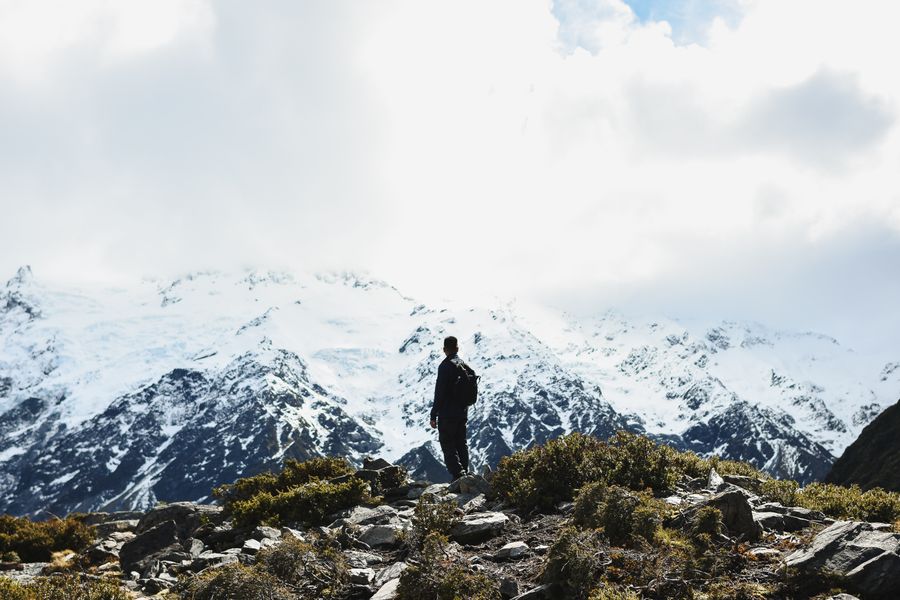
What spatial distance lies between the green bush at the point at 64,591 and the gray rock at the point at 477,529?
4.74 m

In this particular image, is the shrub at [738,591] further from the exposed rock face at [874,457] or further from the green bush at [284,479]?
the exposed rock face at [874,457]

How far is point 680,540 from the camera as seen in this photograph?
9.79 meters

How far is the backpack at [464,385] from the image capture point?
19.1 m

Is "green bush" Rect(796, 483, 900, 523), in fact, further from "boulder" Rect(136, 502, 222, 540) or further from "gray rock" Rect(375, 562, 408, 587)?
"boulder" Rect(136, 502, 222, 540)

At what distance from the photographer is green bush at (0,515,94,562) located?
17.9 meters

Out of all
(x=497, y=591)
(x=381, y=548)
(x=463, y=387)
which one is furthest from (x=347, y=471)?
(x=497, y=591)

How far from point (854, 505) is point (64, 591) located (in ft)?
40.5

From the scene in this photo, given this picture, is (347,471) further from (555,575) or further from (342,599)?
(555,575)

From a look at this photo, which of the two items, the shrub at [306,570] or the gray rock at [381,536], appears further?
the gray rock at [381,536]

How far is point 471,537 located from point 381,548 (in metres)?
1.68

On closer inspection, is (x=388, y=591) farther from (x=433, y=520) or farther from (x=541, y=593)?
(x=433, y=520)

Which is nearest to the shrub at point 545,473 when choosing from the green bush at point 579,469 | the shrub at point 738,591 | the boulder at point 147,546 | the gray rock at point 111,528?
the green bush at point 579,469

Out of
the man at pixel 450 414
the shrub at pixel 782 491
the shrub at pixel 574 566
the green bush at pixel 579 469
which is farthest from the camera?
the man at pixel 450 414

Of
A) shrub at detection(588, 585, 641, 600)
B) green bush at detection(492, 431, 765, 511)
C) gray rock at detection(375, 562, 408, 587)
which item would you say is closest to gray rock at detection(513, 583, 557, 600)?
shrub at detection(588, 585, 641, 600)
